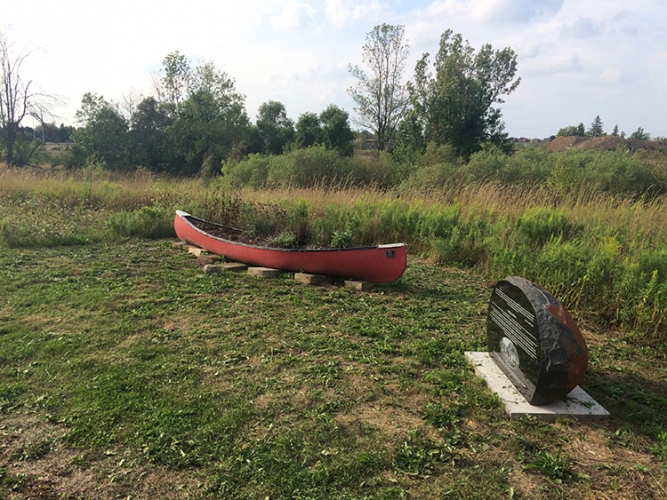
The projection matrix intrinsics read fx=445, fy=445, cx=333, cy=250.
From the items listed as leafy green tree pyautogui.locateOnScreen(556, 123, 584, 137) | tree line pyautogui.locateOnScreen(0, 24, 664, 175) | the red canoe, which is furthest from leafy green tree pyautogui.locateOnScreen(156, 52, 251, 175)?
leafy green tree pyautogui.locateOnScreen(556, 123, 584, 137)

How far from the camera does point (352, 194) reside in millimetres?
12055

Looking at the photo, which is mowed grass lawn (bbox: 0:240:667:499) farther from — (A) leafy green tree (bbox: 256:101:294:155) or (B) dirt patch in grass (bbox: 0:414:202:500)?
(A) leafy green tree (bbox: 256:101:294:155)

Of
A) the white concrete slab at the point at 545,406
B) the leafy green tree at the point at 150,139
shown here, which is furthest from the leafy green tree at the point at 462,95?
the white concrete slab at the point at 545,406

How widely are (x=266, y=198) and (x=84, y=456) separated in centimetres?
948

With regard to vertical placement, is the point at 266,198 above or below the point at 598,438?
above

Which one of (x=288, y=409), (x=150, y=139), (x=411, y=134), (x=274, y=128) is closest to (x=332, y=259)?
(x=288, y=409)

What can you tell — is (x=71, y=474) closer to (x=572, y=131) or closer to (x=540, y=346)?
(x=540, y=346)

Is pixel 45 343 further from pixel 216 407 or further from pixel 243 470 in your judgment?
pixel 243 470

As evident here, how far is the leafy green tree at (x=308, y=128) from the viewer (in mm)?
34438

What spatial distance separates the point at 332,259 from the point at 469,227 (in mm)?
3444

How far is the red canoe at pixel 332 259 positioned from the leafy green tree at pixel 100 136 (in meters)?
25.1

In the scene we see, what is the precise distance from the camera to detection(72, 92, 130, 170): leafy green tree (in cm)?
2870

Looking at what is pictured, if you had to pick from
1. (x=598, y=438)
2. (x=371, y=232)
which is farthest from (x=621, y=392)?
(x=371, y=232)

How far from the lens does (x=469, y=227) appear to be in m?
8.55
